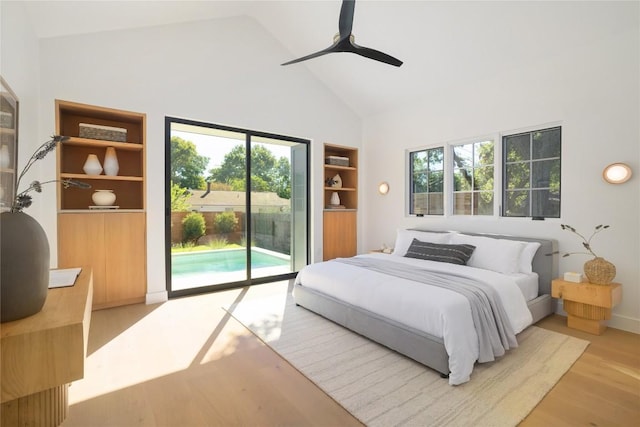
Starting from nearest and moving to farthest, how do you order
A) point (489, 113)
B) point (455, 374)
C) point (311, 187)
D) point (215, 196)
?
point (455, 374), point (489, 113), point (215, 196), point (311, 187)

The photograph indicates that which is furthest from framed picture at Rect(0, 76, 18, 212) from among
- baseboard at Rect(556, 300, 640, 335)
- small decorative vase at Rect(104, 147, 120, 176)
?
baseboard at Rect(556, 300, 640, 335)

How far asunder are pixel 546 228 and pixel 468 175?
1.18 metres

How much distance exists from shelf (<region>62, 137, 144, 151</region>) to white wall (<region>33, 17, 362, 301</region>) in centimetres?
17

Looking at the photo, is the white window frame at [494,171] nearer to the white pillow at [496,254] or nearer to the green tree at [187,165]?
the white pillow at [496,254]

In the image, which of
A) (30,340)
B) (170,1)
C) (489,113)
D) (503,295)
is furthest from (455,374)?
(170,1)

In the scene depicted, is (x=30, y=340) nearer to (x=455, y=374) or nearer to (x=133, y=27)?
(x=455, y=374)

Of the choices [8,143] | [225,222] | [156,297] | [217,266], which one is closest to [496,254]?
[225,222]

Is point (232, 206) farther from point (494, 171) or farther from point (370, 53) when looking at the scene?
point (494, 171)

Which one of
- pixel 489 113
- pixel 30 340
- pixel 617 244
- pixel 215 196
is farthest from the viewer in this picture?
pixel 215 196

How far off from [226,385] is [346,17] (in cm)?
281

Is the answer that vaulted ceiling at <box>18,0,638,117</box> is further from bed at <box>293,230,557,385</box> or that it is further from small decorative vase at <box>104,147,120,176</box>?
bed at <box>293,230,557,385</box>

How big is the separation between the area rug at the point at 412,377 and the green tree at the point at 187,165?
2.06 meters

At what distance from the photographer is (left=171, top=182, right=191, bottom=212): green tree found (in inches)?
153

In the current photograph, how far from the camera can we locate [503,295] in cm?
257
